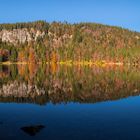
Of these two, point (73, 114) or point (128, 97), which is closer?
point (73, 114)

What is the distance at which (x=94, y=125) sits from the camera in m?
30.5

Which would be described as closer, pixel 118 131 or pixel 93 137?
pixel 93 137

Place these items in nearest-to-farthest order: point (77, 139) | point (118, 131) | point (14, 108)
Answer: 1. point (77, 139)
2. point (118, 131)
3. point (14, 108)

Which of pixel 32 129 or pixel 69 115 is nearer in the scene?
pixel 32 129

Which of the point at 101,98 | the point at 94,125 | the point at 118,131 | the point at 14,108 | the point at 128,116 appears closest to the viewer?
the point at 118,131

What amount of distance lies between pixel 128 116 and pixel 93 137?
1003 centimetres

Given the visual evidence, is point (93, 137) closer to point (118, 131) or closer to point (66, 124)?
point (118, 131)

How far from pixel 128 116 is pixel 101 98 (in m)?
13.4

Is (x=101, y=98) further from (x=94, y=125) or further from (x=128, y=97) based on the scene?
(x=94, y=125)

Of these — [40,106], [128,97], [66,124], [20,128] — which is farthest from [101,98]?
[20,128]

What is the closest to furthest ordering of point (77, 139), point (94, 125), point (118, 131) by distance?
point (77, 139) < point (118, 131) < point (94, 125)

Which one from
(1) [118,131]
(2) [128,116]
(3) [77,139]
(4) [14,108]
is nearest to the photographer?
(3) [77,139]

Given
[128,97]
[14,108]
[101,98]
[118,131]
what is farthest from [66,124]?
[128,97]

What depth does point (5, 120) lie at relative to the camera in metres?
32.4
